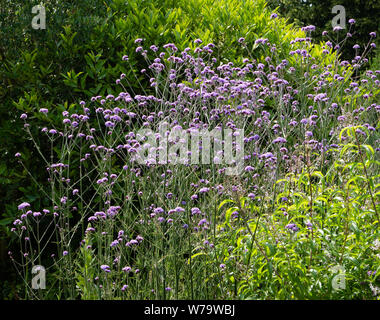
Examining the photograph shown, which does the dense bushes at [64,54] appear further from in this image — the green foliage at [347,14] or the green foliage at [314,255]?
the green foliage at [347,14]

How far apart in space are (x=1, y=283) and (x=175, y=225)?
262 cm

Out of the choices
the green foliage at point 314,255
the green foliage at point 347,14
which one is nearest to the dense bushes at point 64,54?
the green foliage at point 314,255

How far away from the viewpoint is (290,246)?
10.3 ft

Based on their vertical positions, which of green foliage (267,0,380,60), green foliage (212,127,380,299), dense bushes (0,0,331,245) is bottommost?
green foliage (212,127,380,299)

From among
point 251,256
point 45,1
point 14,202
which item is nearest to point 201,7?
point 45,1

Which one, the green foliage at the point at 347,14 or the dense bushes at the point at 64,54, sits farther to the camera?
the green foliage at the point at 347,14

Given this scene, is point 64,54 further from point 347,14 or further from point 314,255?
point 347,14

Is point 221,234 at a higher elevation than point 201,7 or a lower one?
lower

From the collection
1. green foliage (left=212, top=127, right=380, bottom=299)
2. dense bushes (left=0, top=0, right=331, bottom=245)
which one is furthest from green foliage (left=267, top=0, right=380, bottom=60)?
A: green foliage (left=212, top=127, right=380, bottom=299)

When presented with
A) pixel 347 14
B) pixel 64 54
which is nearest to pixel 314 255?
pixel 64 54

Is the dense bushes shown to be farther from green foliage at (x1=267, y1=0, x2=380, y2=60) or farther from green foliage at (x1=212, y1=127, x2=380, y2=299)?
green foliage at (x1=267, y1=0, x2=380, y2=60)

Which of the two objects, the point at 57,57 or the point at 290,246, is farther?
the point at 57,57

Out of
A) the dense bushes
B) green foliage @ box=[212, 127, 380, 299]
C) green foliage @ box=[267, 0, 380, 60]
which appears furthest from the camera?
green foliage @ box=[267, 0, 380, 60]
